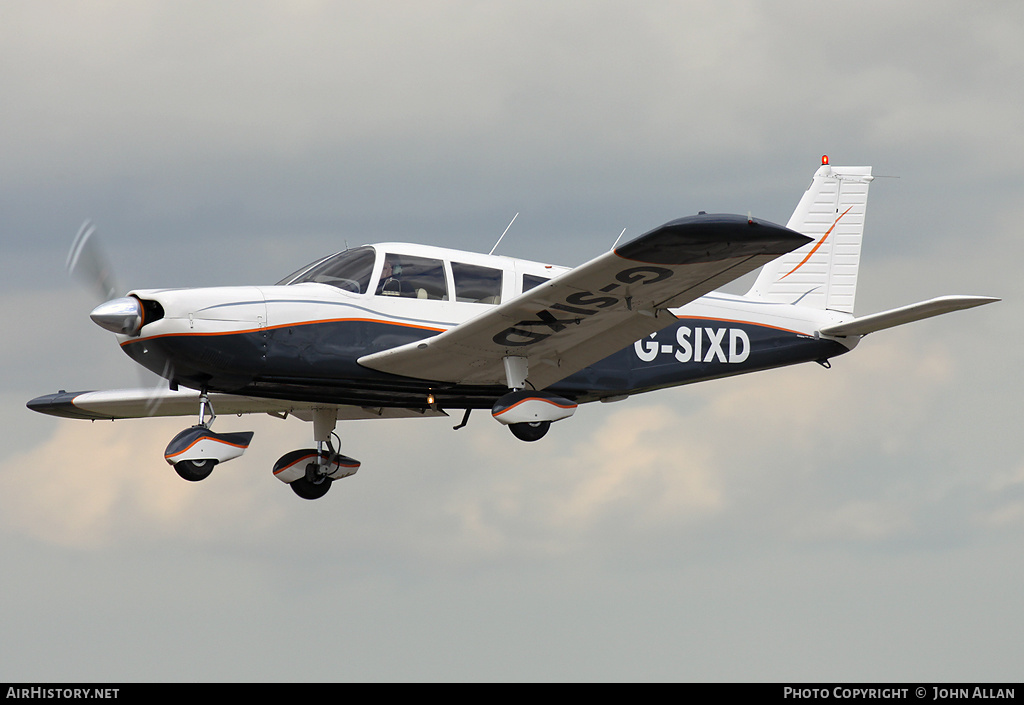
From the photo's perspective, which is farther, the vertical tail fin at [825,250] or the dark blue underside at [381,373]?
the vertical tail fin at [825,250]

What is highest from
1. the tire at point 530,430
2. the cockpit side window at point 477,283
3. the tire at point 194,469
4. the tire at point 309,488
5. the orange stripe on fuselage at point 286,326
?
the cockpit side window at point 477,283

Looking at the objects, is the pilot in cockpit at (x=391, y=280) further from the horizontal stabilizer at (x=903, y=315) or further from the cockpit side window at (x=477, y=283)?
the horizontal stabilizer at (x=903, y=315)

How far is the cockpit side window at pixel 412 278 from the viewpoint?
1551cm

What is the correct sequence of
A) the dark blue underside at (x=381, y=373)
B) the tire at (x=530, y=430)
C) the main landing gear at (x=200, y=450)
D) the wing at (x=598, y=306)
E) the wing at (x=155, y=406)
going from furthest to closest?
the wing at (x=155, y=406) < the tire at (x=530, y=430) < the dark blue underside at (x=381, y=373) < the main landing gear at (x=200, y=450) < the wing at (x=598, y=306)

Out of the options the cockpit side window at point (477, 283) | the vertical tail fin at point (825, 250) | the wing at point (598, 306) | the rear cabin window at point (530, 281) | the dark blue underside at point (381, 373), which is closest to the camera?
the wing at point (598, 306)

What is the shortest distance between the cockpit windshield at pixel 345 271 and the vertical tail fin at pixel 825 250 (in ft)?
19.5

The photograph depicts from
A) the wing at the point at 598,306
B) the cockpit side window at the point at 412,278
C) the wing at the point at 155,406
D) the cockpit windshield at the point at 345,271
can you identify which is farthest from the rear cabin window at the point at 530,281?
the wing at the point at 155,406

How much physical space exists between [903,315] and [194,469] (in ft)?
27.9

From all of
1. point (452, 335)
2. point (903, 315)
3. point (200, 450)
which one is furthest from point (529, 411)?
point (903, 315)

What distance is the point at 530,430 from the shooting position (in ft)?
50.3

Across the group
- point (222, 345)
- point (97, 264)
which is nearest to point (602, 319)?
point (222, 345)

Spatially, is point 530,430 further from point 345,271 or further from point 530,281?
point 345,271

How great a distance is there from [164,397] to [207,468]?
3.37 meters

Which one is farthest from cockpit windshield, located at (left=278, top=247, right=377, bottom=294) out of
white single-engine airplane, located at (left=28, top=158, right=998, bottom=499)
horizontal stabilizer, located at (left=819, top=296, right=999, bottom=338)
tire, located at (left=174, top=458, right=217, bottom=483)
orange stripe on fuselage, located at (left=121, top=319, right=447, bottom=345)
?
horizontal stabilizer, located at (left=819, top=296, right=999, bottom=338)
